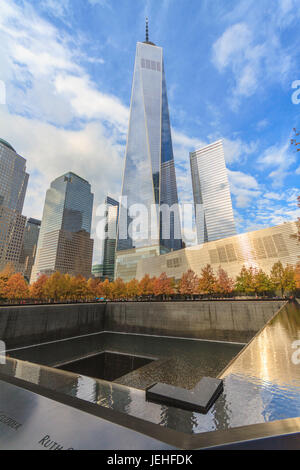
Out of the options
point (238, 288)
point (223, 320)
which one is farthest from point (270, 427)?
point (238, 288)

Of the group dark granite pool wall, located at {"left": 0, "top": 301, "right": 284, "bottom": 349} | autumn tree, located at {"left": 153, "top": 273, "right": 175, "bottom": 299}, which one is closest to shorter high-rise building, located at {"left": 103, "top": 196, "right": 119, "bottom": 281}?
autumn tree, located at {"left": 153, "top": 273, "right": 175, "bottom": 299}

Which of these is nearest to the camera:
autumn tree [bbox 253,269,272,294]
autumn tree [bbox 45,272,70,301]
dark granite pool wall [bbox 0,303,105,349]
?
dark granite pool wall [bbox 0,303,105,349]

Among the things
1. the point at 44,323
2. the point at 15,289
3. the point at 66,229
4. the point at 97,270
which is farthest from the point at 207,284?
the point at 97,270

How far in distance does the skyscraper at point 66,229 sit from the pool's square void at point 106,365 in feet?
426

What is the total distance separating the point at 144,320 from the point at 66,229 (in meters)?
134

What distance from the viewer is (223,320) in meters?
22.5

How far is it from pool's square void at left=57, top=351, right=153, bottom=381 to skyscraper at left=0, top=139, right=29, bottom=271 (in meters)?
116

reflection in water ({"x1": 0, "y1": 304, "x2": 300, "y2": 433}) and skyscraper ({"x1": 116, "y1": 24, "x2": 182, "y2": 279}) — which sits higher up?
skyscraper ({"x1": 116, "y1": 24, "x2": 182, "y2": 279})

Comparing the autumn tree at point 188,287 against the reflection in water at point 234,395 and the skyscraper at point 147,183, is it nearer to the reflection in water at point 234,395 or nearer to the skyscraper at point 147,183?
the reflection in water at point 234,395

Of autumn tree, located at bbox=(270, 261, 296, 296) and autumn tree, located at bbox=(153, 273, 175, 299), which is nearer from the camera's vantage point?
autumn tree, located at bbox=(270, 261, 296, 296)

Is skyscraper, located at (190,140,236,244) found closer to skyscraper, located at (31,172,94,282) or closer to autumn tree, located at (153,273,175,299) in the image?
autumn tree, located at (153,273,175,299)

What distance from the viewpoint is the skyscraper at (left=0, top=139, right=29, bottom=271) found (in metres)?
110

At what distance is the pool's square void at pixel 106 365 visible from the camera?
13.5 metres
